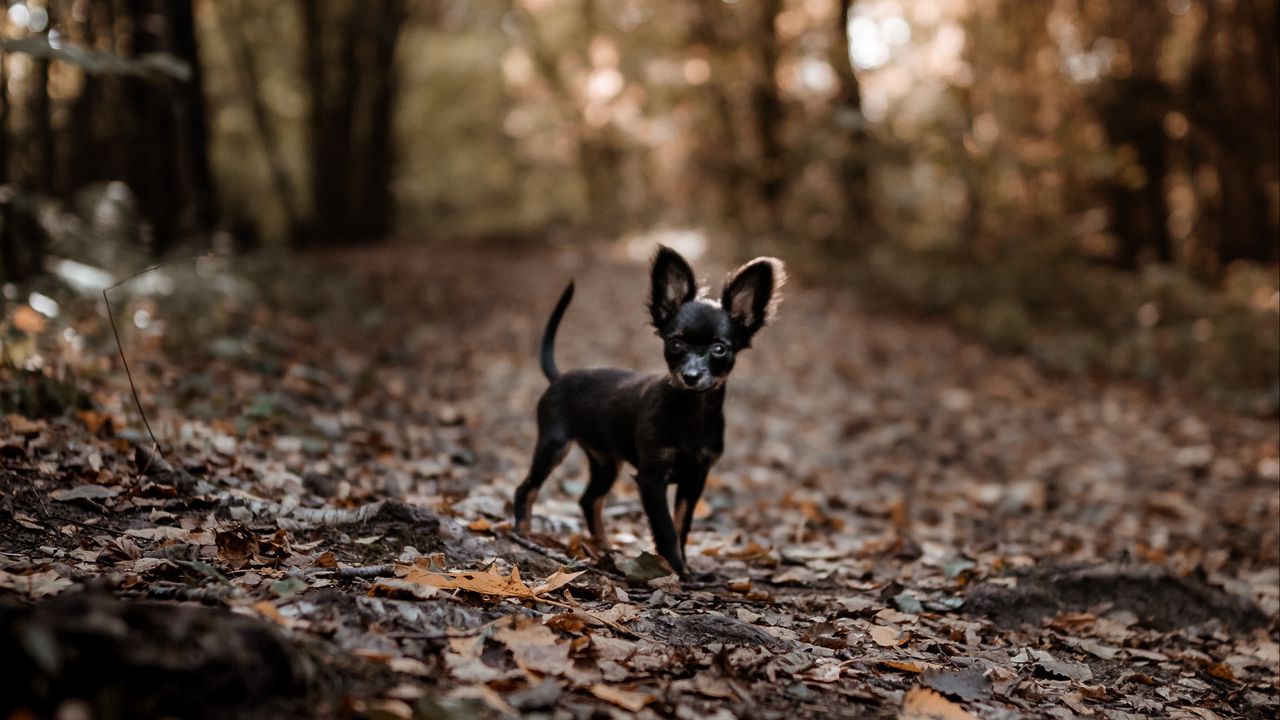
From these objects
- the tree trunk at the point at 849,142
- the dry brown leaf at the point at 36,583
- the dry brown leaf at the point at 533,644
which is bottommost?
the dry brown leaf at the point at 533,644

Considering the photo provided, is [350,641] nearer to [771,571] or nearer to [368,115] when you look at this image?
[771,571]

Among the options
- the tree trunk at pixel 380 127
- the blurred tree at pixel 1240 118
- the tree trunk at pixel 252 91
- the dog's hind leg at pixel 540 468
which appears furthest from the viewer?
the tree trunk at pixel 380 127

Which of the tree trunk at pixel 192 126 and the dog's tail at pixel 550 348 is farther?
the tree trunk at pixel 192 126

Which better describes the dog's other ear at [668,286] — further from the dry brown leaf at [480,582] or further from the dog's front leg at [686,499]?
the dry brown leaf at [480,582]

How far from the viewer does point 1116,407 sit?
10.1 meters

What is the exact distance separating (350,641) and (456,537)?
4.73 feet

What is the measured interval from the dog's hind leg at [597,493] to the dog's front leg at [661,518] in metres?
0.65

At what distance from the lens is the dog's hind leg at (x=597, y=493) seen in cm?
496

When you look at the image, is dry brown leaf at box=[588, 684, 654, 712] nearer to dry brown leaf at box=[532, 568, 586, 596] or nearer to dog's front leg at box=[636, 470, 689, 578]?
dry brown leaf at box=[532, 568, 586, 596]

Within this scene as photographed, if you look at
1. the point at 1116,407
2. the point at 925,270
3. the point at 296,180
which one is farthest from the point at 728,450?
the point at 296,180

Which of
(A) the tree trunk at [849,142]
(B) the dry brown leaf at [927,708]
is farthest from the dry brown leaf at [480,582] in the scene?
(A) the tree trunk at [849,142]

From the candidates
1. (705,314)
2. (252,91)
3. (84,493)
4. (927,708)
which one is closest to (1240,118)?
(705,314)

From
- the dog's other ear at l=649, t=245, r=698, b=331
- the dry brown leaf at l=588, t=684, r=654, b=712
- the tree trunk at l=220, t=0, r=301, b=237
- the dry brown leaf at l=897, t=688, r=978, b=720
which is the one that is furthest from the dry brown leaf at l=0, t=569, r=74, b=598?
the tree trunk at l=220, t=0, r=301, b=237

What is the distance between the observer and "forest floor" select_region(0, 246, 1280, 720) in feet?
8.73
